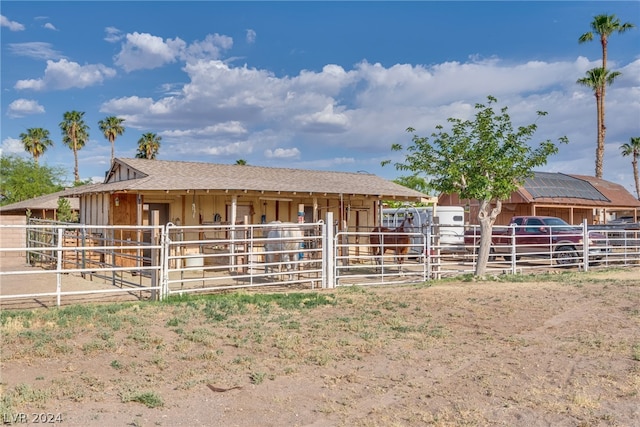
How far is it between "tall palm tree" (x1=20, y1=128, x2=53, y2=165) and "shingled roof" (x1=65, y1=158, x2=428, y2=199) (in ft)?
109

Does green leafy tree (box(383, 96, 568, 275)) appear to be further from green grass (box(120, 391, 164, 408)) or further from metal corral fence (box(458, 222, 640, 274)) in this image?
green grass (box(120, 391, 164, 408))

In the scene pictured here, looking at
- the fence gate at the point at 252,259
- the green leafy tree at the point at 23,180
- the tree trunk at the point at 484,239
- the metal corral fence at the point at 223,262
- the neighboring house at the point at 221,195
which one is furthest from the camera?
the green leafy tree at the point at 23,180

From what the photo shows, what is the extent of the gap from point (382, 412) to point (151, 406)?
210cm

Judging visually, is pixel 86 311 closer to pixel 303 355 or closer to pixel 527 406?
pixel 303 355

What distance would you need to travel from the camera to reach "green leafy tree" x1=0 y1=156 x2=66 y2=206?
136 ft

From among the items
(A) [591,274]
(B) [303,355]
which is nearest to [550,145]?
(A) [591,274]

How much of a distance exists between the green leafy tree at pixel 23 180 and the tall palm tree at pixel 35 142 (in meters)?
5.05

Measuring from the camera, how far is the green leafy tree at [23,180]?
41.6 m

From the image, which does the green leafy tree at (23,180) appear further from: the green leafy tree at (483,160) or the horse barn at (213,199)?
the green leafy tree at (483,160)

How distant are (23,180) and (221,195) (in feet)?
100

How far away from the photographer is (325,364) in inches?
241

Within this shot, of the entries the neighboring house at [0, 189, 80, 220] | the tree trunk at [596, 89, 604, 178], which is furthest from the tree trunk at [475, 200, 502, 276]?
the tree trunk at [596, 89, 604, 178]

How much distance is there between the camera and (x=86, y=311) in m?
8.15

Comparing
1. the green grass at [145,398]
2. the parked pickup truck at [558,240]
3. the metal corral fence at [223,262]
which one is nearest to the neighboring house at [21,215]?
the metal corral fence at [223,262]
